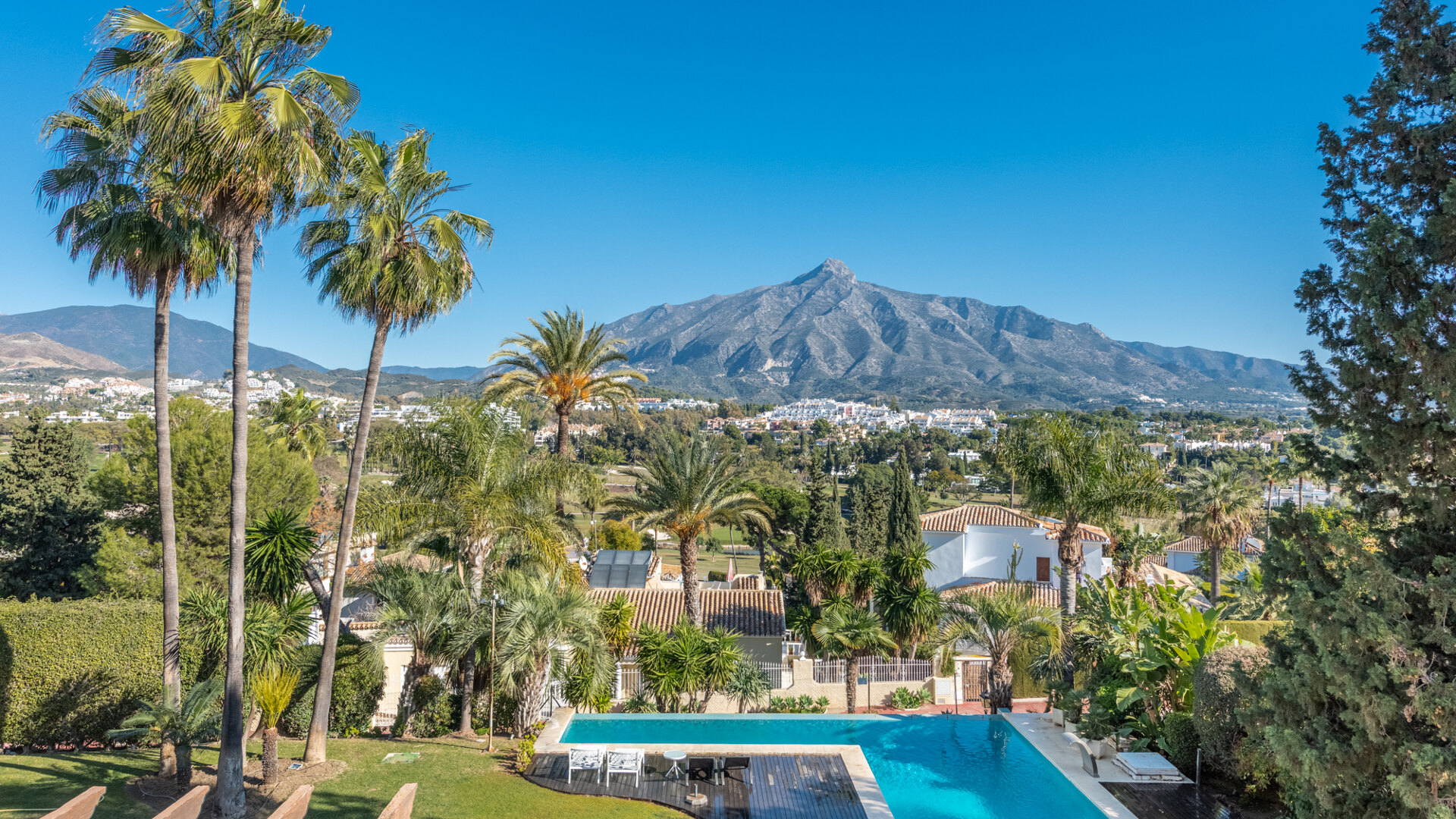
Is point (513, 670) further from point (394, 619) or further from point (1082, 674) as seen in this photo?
point (1082, 674)

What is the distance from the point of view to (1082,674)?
14.6 m

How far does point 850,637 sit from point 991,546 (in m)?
18.7

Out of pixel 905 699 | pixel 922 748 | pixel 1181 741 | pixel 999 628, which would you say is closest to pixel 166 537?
pixel 922 748

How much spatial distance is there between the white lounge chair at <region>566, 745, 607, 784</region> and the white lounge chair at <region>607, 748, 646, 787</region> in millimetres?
142

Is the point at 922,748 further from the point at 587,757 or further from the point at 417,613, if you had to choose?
the point at 417,613

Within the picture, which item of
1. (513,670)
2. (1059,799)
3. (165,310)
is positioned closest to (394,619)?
(513,670)

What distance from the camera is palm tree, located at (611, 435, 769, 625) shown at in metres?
17.8

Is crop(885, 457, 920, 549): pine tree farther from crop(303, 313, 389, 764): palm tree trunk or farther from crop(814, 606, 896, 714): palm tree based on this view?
crop(303, 313, 389, 764): palm tree trunk

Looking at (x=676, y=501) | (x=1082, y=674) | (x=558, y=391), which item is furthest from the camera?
(x=558, y=391)

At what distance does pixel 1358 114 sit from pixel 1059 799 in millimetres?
9082

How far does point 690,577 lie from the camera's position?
17641 mm

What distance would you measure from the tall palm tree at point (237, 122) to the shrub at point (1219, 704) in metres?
11.8

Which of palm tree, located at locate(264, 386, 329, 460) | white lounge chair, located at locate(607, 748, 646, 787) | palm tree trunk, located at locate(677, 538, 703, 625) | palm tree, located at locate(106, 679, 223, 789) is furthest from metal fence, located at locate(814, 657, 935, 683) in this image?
palm tree, located at locate(264, 386, 329, 460)

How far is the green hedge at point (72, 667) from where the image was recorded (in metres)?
11.1
